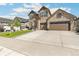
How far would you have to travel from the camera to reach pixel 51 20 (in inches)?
1248

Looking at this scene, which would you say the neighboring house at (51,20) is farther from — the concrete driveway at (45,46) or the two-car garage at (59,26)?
the concrete driveway at (45,46)

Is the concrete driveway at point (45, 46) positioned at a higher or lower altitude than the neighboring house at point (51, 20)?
lower

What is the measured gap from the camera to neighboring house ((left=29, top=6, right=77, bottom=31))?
29828mm

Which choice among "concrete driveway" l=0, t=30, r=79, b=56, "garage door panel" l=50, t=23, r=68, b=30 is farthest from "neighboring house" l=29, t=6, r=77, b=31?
"concrete driveway" l=0, t=30, r=79, b=56

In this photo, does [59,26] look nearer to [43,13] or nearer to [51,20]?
[51,20]

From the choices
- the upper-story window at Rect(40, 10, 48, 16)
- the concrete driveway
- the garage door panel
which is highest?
the upper-story window at Rect(40, 10, 48, 16)

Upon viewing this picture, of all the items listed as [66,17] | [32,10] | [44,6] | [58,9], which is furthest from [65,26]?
[32,10]

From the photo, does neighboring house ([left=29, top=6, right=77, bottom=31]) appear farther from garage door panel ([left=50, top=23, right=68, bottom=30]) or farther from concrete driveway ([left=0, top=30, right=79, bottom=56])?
concrete driveway ([left=0, top=30, right=79, bottom=56])

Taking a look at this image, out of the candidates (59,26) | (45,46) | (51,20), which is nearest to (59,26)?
(59,26)

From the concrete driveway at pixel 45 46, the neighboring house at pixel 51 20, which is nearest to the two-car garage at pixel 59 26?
the neighboring house at pixel 51 20

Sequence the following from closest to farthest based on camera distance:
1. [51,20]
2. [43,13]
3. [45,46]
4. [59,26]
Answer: [45,46] < [59,26] < [51,20] < [43,13]

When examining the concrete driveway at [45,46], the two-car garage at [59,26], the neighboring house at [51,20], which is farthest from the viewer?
the two-car garage at [59,26]

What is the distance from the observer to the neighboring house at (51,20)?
97.9ft

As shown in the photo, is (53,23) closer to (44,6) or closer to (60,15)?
(60,15)
